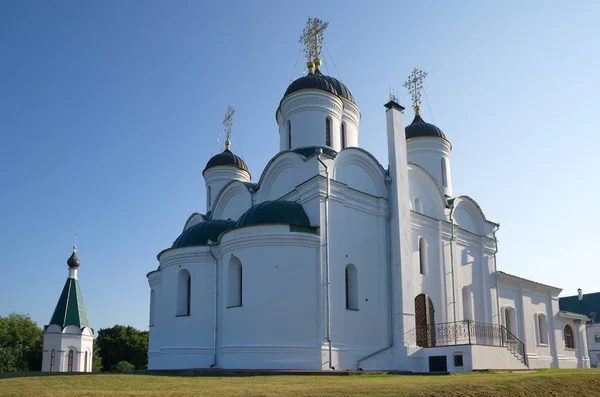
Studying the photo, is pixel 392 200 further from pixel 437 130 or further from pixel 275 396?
pixel 275 396

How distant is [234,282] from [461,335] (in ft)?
27.7

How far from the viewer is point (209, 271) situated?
61.0 ft

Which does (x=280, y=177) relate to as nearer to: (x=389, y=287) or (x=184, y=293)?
(x=184, y=293)

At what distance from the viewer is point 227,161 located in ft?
89.0

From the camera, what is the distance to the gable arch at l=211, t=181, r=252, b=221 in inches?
843

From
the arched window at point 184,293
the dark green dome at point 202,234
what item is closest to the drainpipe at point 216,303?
the dark green dome at point 202,234

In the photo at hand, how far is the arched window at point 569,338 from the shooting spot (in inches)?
1104

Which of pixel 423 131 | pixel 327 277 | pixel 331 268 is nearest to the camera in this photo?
pixel 327 277

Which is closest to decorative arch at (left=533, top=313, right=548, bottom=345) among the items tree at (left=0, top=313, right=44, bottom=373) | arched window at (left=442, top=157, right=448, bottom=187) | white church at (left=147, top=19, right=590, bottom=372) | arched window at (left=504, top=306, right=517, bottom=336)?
arched window at (left=504, top=306, right=517, bottom=336)

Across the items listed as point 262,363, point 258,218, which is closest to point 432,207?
point 258,218

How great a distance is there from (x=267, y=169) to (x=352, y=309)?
6.03m

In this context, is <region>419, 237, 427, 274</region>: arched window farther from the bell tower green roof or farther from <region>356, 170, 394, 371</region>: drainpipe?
the bell tower green roof

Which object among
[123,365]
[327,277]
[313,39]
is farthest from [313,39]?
[123,365]

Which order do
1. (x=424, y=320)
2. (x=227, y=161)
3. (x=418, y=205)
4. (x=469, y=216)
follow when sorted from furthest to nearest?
1. (x=227, y=161)
2. (x=469, y=216)
3. (x=418, y=205)
4. (x=424, y=320)
